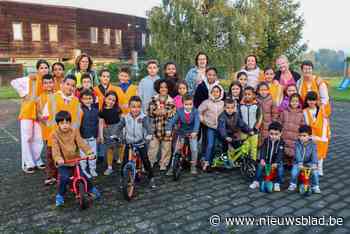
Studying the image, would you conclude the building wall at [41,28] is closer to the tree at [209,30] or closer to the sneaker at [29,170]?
the tree at [209,30]

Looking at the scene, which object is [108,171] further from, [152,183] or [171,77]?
[171,77]

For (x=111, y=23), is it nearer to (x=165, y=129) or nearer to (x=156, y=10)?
(x=156, y=10)

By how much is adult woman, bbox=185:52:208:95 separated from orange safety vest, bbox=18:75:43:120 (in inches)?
112

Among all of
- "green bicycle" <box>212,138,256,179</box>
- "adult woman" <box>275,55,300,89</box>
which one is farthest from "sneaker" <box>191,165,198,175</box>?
"adult woman" <box>275,55,300,89</box>

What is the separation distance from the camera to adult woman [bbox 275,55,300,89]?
6368 millimetres

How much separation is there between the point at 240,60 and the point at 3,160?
19722 millimetres

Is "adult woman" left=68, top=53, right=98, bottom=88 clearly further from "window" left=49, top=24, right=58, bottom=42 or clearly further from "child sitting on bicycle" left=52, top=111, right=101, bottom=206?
"window" left=49, top=24, right=58, bottom=42

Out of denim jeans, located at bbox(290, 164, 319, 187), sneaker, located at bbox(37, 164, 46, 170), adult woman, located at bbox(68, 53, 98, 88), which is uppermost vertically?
adult woman, located at bbox(68, 53, 98, 88)

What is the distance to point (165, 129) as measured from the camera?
236 inches

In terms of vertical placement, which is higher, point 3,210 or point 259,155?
point 259,155

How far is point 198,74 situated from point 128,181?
2.86m

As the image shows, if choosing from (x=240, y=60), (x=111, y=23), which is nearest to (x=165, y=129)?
(x=240, y=60)

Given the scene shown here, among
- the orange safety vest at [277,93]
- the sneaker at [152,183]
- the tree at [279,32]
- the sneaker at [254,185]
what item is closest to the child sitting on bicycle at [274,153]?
the sneaker at [254,185]

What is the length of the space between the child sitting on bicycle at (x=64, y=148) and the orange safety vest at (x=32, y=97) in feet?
4.82
